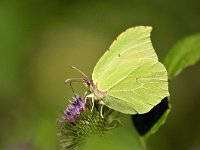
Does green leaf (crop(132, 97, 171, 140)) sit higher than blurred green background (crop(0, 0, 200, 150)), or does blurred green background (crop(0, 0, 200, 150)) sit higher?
blurred green background (crop(0, 0, 200, 150))

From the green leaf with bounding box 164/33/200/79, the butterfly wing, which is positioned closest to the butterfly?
the butterfly wing

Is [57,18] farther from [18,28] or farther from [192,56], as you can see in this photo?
[192,56]

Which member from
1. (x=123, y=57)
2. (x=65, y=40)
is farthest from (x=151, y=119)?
(x=65, y=40)

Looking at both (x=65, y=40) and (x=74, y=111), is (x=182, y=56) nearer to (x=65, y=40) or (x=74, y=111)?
(x=74, y=111)

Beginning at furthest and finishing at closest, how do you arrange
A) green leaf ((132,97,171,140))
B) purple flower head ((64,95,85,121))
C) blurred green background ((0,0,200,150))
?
blurred green background ((0,0,200,150)) → purple flower head ((64,95,85,121)) → green leaf ((132,97,171,140))

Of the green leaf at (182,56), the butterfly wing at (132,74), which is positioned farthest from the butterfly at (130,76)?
the green leaf at (182,56)

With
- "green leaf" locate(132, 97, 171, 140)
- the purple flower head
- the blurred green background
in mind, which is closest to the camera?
"green leaf" locate(132, 97, 171, 140)

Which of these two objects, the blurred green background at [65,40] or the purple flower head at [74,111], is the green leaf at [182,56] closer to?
the purple flower head at [74,111]

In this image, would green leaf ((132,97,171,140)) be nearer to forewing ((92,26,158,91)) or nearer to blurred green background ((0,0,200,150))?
forewing ((92,26,158,91))
